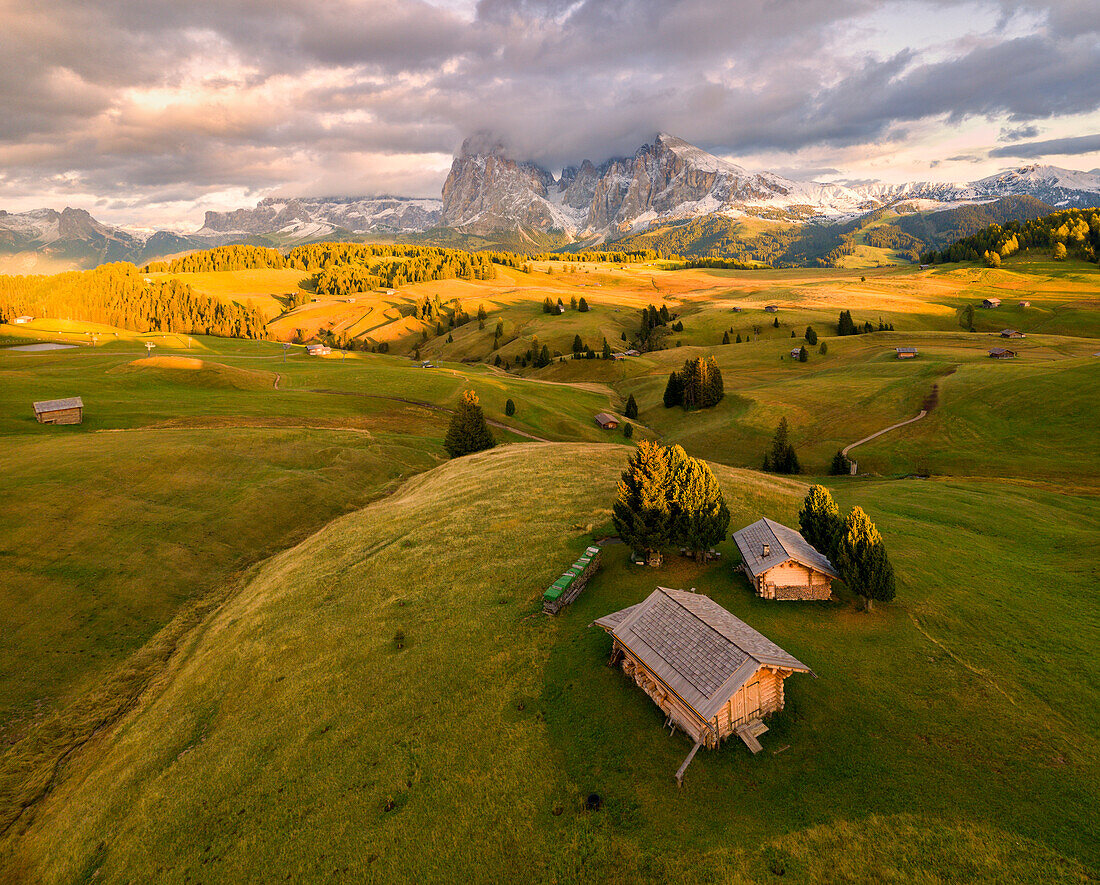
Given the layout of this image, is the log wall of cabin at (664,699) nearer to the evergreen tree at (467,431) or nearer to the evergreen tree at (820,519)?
the evergreen tree at (820,519)

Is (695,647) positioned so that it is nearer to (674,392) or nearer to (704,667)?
(704,667)

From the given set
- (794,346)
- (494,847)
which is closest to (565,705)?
(494,847)

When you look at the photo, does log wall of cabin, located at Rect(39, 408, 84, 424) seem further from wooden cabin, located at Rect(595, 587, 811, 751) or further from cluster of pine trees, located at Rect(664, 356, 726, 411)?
cluster of pine trees, located at Rect(664, 356, 726, 411)

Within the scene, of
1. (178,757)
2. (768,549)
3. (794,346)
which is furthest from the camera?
(794,346)

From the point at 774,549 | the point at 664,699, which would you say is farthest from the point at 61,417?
the point at 774,549

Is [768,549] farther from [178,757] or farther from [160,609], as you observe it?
[160,609]
